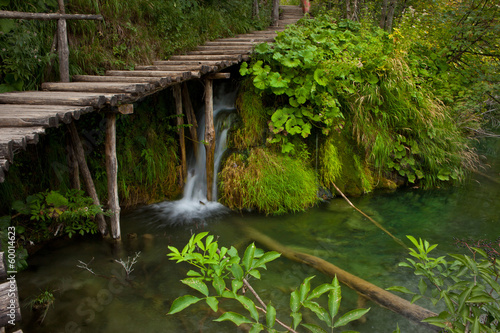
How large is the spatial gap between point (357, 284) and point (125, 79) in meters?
4.15

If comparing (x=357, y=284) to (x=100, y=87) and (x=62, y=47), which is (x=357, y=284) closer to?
(x=100, y=87)

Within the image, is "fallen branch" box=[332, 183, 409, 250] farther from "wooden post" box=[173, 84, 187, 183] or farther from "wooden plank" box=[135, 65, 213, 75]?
"wooden plank" box=[135, 65, 213, 75]

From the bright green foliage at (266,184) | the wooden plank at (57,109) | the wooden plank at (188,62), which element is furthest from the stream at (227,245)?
the wooden plank at (57,109)

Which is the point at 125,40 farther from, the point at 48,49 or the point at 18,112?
the point at 18,112

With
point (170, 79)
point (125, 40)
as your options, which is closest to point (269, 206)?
point (170, 79)

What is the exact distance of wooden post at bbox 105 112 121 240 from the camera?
4.98m

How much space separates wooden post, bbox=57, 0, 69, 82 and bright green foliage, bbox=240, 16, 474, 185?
9.82 feet

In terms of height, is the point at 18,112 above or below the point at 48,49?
below

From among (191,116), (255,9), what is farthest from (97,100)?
(255,9)

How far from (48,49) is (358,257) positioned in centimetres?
527

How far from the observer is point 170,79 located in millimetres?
5168

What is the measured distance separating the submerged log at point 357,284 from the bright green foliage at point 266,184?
69 centimetres

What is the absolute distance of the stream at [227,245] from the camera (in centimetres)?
404

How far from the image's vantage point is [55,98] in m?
4.12
